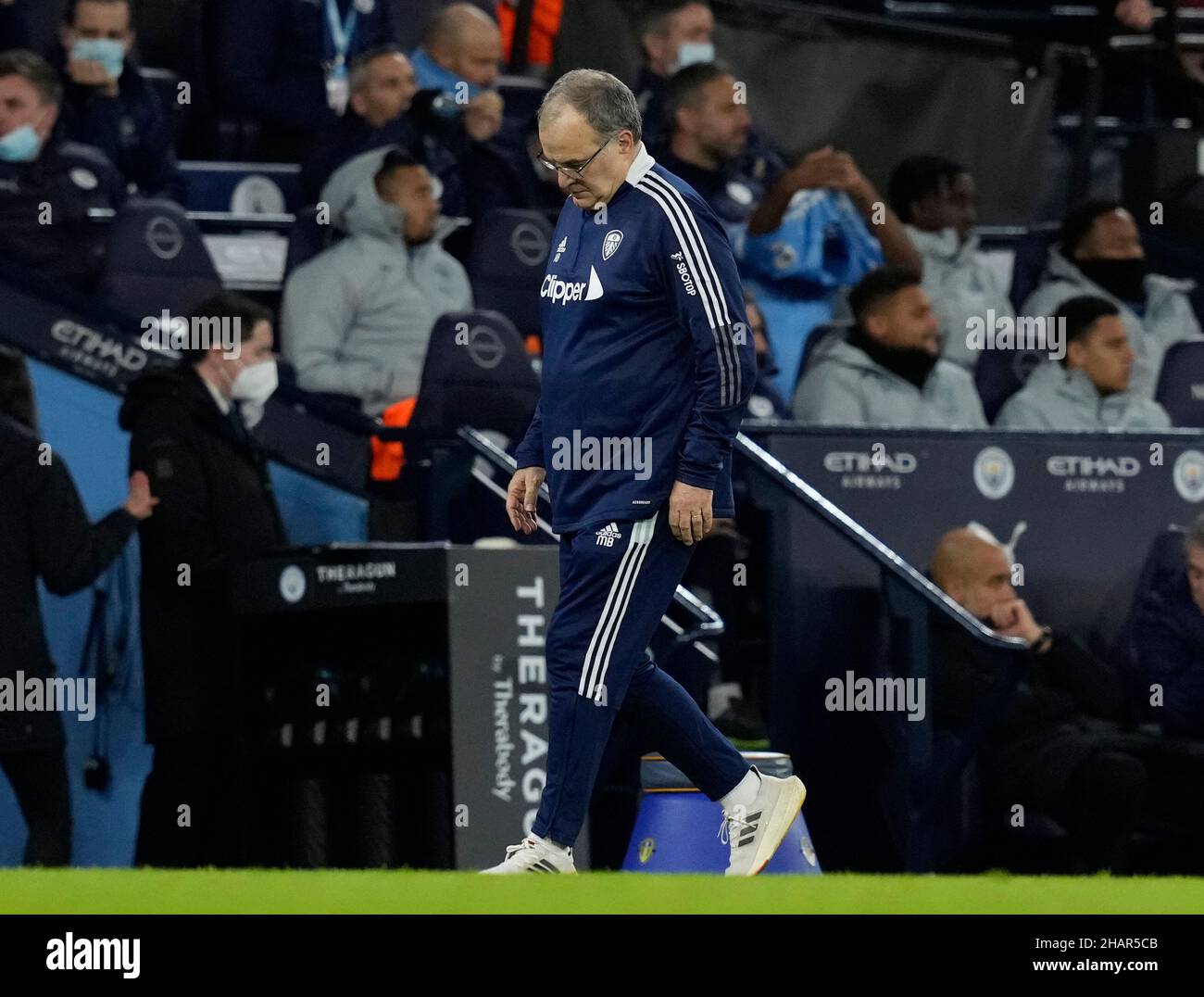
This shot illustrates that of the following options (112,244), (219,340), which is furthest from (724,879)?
(112,244)

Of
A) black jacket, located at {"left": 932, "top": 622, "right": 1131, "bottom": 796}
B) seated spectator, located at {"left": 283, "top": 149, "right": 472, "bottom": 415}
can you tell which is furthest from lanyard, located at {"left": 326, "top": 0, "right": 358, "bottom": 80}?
black jacket, located at {"left": 932, "top": 622, "right": 1131, "bottom": 796}

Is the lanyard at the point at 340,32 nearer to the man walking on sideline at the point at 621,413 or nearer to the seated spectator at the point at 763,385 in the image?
the seated spectator at the point at 763,385

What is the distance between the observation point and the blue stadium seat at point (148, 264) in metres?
7.73

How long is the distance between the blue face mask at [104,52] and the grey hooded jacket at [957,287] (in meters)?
3.21

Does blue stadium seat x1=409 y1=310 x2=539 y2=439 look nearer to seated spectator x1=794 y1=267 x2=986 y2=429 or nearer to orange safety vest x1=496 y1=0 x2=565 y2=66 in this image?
seated spectator x1=794 y1=267 x2=986 y2=429

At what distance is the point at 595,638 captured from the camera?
5027 mm

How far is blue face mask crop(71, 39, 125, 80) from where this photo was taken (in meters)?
8.57

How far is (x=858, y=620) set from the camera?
729cm

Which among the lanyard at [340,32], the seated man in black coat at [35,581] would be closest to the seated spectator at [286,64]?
the lanyard at [340,32]

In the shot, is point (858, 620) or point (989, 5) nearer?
point (858, 620)

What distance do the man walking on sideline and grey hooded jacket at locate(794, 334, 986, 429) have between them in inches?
116

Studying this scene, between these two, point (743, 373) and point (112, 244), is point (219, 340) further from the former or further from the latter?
point (743, 373)
